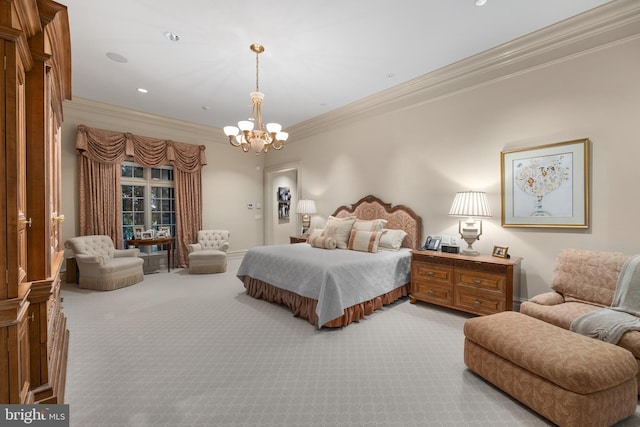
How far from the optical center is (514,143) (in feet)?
11.0

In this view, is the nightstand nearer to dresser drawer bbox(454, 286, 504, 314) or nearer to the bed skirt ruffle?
the bed skirt ruffle

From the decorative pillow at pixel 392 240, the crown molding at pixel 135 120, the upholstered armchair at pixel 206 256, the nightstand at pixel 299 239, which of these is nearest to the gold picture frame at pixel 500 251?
the decorative pillow at pixel 392 240

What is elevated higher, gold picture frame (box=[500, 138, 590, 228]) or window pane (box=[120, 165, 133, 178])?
window pane (box=[120, 165, 133, 178])

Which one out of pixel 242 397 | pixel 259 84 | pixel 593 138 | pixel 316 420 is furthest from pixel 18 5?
pixel 593 138

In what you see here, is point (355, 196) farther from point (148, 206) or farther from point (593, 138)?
point (148, 206)

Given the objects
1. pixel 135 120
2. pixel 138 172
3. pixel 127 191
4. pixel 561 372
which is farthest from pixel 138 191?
pixel 561 372

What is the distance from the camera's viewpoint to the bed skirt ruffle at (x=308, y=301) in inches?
122

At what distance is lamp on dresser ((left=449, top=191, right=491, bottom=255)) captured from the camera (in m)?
3.40

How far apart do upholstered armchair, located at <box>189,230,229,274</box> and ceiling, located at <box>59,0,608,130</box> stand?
9.45 ft

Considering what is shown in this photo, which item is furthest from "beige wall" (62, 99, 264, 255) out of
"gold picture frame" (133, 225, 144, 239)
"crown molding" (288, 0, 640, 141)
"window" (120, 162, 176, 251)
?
"crown molding" (288, 0, 640, 141)

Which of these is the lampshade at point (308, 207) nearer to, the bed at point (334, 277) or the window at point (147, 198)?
the bed at point (334, 277)

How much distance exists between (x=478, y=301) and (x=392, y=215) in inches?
71.7

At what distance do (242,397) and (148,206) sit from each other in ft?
17.0

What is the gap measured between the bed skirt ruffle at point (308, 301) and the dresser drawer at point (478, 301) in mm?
806
